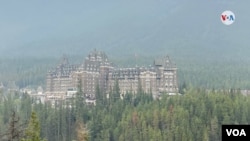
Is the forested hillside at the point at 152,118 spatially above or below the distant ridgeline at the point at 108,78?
below

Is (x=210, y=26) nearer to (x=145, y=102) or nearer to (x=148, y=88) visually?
(x=148, y=88)

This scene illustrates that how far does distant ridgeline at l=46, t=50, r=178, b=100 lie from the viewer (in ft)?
165

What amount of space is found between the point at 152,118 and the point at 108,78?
21.4 metres

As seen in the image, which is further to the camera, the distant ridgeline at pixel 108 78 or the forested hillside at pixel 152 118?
the distant ridgeline at pixel 108 78

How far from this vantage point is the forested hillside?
28766 millimetres

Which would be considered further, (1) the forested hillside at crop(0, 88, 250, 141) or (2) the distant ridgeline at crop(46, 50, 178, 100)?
(2) the distant ridgeline at crop(46, 50, 178, 100)

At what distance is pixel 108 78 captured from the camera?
5284 cm

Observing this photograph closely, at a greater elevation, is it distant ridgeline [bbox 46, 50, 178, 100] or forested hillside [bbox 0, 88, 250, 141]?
distant ridgeline [bbox 46, 50, 178, 100]

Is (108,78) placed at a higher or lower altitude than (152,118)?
higher

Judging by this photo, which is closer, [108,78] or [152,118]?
[152,118]

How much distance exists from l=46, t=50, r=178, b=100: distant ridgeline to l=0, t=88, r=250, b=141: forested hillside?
11.3 meters

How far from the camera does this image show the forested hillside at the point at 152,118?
1133 inches

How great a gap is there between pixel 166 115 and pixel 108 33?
108331 millimetres

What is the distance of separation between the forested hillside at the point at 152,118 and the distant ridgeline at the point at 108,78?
37.0 ft
